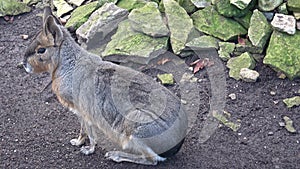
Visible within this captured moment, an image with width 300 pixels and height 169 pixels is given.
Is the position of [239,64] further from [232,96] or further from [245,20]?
[245,20]


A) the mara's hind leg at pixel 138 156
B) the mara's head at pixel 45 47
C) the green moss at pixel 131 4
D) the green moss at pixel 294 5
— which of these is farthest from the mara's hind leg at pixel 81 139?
the green moss at pixel 294 5

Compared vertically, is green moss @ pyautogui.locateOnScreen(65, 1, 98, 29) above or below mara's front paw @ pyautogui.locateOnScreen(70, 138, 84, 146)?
above

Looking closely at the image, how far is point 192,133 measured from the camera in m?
5.23

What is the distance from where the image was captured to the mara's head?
4.81 meters

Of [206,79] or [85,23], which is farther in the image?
[85,23]

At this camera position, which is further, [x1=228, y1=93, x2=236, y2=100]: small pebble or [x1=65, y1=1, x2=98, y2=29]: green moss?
[x1=65, y1=1, x2=98, y2=29]: green moss

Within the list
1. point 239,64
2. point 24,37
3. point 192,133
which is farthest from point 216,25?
point 24,37

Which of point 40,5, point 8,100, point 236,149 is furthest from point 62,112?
point 40,5

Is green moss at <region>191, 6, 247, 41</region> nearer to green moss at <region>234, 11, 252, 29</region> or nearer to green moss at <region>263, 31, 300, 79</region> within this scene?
green moss at <region>234, 11, 252, 29</region>

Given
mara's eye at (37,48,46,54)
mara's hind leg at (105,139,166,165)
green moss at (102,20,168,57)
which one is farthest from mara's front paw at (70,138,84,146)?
green moss at (102,20,168,57)

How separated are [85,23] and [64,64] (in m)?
1.72

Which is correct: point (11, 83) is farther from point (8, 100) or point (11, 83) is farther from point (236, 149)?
point (236, 149)

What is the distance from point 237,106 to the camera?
5.51 m

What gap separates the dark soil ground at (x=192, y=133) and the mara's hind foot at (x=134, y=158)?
0.14 feet
